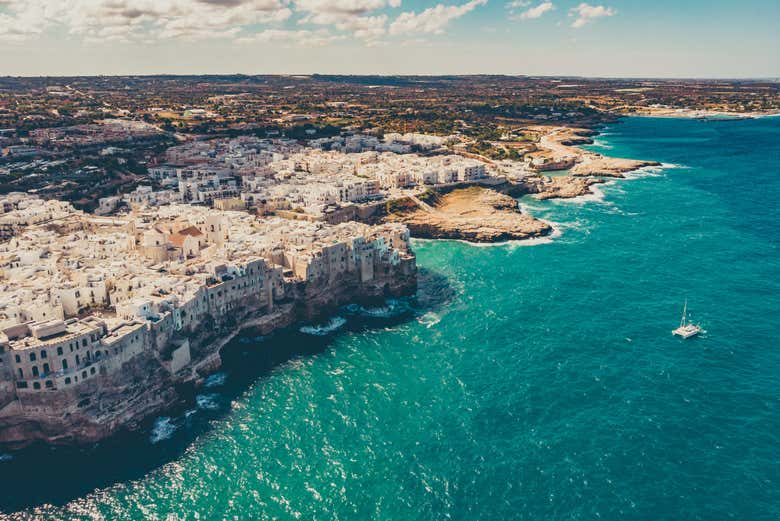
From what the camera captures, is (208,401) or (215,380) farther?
(215,380)

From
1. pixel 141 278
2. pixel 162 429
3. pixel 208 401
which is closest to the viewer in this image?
pixel 162 429

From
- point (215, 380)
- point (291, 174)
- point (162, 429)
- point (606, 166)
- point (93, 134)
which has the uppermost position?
point (93, 134)

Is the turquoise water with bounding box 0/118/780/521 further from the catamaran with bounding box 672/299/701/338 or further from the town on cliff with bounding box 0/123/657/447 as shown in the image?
the town on cliff with bounding box 0/123/657/447

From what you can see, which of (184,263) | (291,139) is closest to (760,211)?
(184,263)

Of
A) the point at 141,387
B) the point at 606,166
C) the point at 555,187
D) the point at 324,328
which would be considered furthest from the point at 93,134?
the point at 606,166

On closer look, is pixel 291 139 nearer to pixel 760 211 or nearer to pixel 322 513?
pixel 760 211

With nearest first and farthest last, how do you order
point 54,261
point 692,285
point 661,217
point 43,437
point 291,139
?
point 43,437
point 54,261
point 692,285
point 661,217
point 291,139

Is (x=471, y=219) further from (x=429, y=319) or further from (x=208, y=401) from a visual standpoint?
(x=208, y=401)
